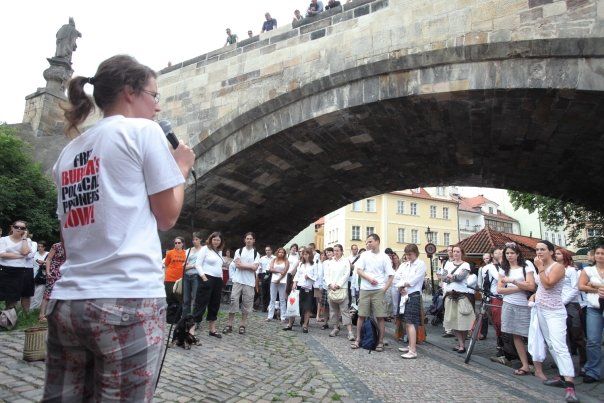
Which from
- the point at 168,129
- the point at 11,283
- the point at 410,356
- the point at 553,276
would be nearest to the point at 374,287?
the point at 410,356

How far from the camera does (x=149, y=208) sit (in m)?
1.42

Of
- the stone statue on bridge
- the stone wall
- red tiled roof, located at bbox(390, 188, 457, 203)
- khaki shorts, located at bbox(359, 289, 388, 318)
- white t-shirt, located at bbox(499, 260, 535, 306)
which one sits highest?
red tiled roof, located at bbox(390, 188, 457, 203)

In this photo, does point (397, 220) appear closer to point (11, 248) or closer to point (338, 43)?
point (338, 43)

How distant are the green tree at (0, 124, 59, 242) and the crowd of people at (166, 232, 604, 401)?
15.6 ft

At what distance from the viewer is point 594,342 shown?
213 inches

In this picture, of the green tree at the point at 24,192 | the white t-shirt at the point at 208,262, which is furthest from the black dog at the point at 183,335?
the green tree at the point at 24,192

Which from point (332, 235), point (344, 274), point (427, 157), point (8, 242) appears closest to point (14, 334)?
point (8, 242)

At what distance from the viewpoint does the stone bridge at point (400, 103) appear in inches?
239

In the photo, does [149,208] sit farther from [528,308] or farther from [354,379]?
[528,308]

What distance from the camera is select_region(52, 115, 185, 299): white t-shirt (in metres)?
1.30

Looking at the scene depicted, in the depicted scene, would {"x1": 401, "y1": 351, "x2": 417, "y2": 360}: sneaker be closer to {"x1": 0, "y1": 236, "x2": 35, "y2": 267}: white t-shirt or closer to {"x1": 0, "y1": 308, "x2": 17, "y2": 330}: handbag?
{"x1": 0, "y1": 308, "x2": 17, "y2": 330}: handbag

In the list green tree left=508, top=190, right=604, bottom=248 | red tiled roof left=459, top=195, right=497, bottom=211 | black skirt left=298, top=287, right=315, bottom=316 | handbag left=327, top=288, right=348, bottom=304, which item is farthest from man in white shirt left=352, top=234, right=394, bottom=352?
red tiled roof left=459, top=195, right=497, bottom=211

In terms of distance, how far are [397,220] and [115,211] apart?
41.5 metres

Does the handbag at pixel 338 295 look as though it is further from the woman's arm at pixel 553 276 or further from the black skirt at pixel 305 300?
the woman's arm at pixel 553 276
